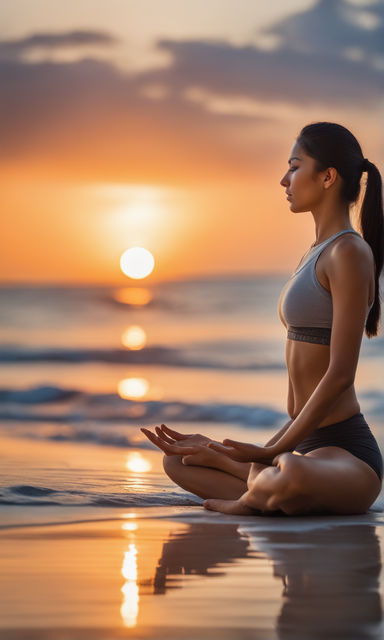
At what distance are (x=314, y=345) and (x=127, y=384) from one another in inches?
325

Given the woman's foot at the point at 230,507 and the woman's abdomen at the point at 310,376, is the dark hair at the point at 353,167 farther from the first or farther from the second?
the woman's foot at the point at 230,507

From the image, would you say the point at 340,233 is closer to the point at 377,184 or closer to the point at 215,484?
the point at 377,184

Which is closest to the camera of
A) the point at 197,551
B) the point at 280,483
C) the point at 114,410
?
the point at 197,551

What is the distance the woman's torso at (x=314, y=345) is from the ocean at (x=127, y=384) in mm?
694

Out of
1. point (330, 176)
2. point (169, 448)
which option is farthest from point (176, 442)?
point (330, 176)

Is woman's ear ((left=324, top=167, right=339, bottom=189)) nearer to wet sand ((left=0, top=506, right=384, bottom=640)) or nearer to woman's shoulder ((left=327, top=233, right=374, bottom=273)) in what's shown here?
woman's shoulder ((left=327, top=233, right=374, bottom=273))

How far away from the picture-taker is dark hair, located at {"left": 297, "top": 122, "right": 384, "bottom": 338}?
133 inches

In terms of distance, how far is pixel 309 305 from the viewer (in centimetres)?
328

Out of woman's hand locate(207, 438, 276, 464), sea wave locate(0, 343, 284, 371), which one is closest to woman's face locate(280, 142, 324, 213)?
woman's hand locate(207, 438, 276, 464)

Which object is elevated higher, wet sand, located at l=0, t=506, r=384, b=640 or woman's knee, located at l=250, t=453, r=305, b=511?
woman's knee, located at l=250, t=453, r=305, b=511

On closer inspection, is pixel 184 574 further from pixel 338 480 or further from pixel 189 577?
pixel 338 480

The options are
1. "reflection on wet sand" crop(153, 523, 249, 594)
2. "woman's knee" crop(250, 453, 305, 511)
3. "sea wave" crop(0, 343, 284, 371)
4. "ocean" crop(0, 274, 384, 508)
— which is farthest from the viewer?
"sea wave" crop(0, 343, 284, 371)

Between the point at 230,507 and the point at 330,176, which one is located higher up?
the point at 330,176

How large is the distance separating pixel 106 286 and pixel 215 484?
→ 25575 mm
